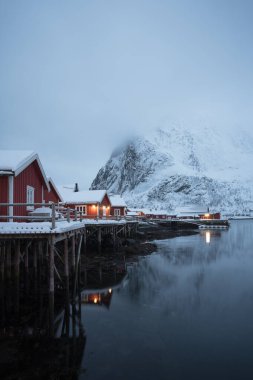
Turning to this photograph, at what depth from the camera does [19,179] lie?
1655cm

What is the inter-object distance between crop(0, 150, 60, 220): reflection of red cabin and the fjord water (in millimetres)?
6236

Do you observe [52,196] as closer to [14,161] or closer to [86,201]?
[14,161]

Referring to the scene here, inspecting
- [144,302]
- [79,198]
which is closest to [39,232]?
[144,302]

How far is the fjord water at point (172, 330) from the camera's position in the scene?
9.24 m

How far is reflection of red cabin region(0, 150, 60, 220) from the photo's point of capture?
15.3 metres

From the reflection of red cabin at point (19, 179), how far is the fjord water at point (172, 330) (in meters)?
6.24

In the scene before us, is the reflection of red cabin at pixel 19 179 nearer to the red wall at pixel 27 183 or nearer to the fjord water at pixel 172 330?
the red wall at pixel 27 183

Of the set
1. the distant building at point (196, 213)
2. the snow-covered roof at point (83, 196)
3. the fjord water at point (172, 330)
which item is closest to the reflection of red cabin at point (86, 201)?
the snow-covered roof at point (83, 196)

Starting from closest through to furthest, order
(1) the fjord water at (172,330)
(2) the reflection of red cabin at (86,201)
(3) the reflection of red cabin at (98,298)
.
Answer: (1) the fjord water at (172,330) < (3) the reflection of red cabin at (98,298) < (2) the reflection of red cabin at (86,201)

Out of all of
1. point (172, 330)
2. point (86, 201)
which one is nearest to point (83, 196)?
point (86, 201)

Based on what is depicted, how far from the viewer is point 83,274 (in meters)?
21.3

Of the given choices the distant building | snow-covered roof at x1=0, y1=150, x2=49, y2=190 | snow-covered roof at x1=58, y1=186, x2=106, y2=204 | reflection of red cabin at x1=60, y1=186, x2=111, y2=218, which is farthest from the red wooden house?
the distant building

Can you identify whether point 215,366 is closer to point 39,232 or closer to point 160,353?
point 160,353

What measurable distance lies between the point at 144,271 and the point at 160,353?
1370 cm
